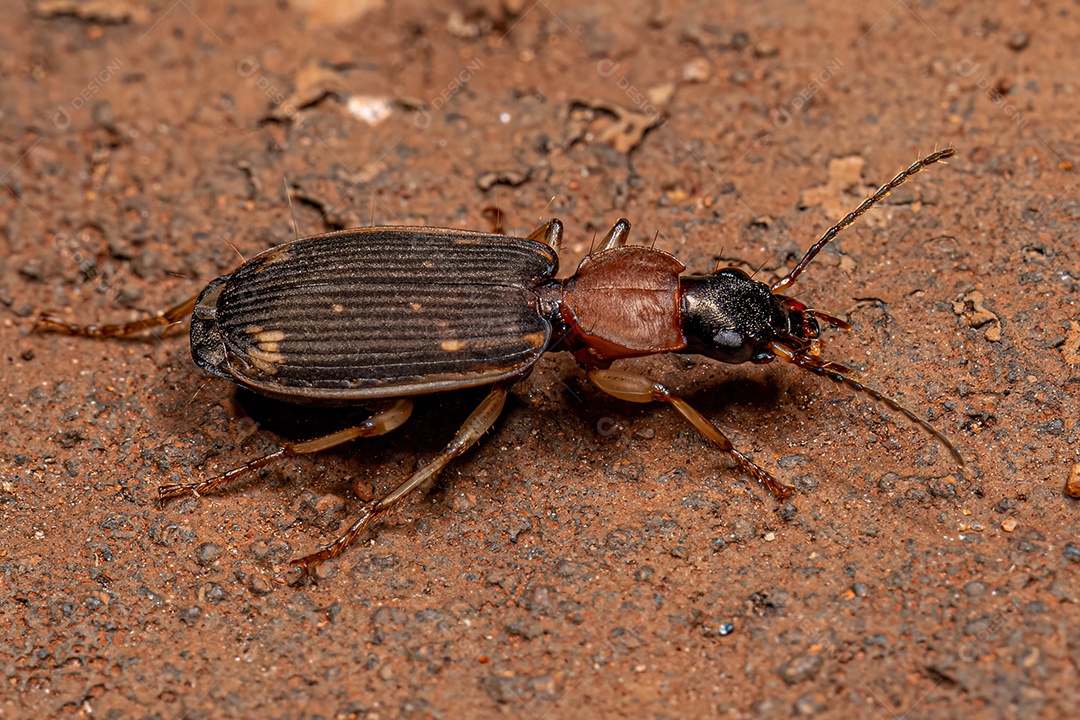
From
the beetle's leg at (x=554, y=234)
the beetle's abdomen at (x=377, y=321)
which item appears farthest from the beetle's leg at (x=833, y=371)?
the beetle's leg at (x=554, y=234)

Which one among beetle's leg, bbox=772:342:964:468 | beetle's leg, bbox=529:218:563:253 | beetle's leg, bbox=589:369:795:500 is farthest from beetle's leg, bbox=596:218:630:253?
beetle's leg, bbox=772:342:964:468

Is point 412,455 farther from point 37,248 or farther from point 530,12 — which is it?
point 530,12

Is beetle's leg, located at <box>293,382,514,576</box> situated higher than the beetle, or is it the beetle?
the beetle

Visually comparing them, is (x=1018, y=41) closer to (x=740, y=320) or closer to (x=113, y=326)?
(x=740, y=320)

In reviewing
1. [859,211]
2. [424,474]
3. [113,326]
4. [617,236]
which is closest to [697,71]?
[617,236]

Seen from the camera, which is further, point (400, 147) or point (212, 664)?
point (400, 147)

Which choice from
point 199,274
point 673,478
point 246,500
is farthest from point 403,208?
point 673,478

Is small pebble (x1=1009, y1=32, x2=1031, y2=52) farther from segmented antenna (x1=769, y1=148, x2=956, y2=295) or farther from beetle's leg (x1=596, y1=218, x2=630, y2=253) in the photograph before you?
beetle's leg (x1=596, y1=218, x2=630, y2=253)

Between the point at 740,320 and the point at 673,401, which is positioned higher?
the point at 740,320
